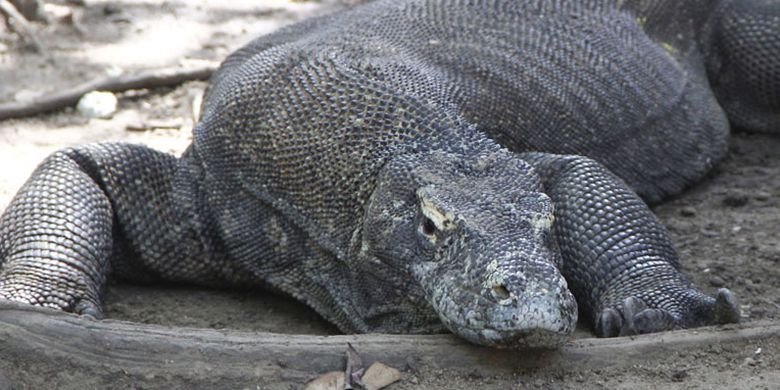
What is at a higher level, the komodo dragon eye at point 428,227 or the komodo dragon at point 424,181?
the komodo dragon eye at point 428,227

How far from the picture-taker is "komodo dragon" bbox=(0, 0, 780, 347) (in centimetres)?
384

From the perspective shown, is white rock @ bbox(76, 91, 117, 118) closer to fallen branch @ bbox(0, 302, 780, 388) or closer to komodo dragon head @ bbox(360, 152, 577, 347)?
komodo dragon head @ bbox(360, 152, 577, 347)

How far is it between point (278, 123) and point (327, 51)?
533 millimetres

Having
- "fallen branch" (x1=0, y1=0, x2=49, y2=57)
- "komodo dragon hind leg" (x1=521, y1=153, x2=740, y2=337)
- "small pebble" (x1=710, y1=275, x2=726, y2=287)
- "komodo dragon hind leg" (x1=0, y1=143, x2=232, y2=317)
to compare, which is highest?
"komodo dragon hind leg" (x1=521, y1=153, x2=740, y2=337)

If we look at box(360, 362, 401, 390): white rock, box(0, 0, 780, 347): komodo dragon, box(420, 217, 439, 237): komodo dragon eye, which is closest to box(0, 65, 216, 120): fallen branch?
box(0, 0, 780, 347): komodo dragon

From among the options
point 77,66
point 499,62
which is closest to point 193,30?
point 77,66

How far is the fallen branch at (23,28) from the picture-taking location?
8.25 metres

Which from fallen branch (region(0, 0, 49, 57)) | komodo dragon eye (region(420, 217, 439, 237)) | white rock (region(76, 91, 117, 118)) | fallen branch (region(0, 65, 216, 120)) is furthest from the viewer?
fallen branch (region(0, 0, 49, 57))

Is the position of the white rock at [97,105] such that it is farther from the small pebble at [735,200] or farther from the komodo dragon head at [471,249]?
the small pebble at [735,200]

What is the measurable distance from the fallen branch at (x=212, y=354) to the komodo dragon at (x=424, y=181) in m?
0.19

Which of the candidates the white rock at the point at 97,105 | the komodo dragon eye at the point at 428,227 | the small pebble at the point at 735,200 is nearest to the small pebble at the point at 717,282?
the small pebble at the point at 735,200

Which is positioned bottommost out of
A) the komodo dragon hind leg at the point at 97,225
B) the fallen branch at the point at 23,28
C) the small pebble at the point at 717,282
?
the fallen branch at the point at 23,28

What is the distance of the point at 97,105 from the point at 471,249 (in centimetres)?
428

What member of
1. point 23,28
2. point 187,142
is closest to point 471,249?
point 187,142
